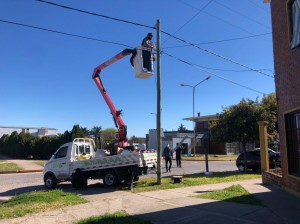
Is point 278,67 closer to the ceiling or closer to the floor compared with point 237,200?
closer to the ceiling

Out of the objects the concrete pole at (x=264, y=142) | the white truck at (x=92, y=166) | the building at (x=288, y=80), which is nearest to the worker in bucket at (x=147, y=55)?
the white truck at (x=92, y=166)

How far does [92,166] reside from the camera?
1611cm

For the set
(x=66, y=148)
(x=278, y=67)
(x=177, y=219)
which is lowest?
(x=177, y=219)

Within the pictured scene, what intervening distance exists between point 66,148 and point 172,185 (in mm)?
5355

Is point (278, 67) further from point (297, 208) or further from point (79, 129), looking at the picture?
point (79, 129)

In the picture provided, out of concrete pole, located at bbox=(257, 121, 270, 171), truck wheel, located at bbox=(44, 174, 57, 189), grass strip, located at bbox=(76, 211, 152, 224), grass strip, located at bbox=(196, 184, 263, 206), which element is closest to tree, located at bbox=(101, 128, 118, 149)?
truck wheel, located at bbox=(44, 174, 57, 189)

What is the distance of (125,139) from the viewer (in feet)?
58.3

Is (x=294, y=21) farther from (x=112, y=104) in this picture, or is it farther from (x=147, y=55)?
(x=112, y=104)

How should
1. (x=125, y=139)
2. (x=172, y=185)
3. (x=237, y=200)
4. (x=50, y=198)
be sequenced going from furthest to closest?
(x=125, y=139)
(x=172, y=185)
(x=50, y=198)
(x=237, y=200)

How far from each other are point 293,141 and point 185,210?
4270 mm

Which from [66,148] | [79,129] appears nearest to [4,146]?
[79,129]

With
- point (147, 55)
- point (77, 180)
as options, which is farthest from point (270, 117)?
point (77, 180)

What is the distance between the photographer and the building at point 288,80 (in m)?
10.4

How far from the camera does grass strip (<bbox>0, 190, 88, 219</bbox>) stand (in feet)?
32.3
